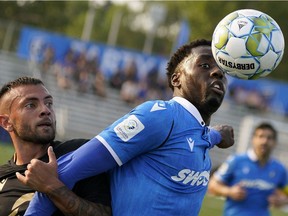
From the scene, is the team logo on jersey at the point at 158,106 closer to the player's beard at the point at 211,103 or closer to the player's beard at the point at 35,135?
the player's beard at the point at 211,103

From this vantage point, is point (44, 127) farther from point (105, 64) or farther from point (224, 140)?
point (105, 64)

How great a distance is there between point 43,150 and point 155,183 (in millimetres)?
974

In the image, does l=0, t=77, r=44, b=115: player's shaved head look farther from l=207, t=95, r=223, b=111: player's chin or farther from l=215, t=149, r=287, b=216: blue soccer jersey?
l=215, t=149, r=287, b=216: blue soccer jersey

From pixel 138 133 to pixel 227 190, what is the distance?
202 inches

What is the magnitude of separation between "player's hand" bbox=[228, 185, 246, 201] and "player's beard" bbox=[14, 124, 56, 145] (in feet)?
14.9

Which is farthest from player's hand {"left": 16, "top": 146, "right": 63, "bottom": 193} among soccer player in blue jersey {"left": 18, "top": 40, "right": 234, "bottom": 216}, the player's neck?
the player's neck

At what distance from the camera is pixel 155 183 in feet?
12.0

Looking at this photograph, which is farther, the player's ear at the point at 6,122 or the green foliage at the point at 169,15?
the green foliage at the point at 169,15

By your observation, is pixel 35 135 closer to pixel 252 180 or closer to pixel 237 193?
pixel 237 193

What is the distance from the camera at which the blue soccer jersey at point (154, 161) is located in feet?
11.7

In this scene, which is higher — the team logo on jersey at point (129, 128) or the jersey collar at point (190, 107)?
the jersey collar at point (190, 107)

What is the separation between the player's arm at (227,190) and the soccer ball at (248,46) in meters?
4.33

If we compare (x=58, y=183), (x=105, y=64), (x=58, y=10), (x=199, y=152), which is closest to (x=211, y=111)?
(x=199, y=152)

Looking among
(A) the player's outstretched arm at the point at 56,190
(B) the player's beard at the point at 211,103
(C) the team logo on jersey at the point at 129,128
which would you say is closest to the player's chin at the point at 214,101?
(B) the player's beard at the point at 211,103
